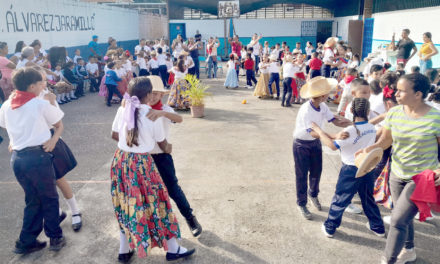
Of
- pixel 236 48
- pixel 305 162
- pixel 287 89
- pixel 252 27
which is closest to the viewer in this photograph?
pixel 305 162

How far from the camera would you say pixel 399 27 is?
14914mm

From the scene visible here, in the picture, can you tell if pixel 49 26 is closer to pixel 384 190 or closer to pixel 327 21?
pixel 384 190

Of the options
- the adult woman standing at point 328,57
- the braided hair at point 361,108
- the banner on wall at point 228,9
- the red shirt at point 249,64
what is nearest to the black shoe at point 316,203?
the braided hair at point 361,108

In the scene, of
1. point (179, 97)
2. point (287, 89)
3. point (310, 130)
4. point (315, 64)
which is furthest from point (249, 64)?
point (310, 130)

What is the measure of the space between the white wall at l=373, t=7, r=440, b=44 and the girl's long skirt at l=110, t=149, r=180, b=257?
11838mm

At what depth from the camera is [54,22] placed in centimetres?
1345

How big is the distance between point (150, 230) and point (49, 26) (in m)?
12.4

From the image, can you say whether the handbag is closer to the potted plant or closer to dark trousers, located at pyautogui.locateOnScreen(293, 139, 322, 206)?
dark trousers, located at pyautogui.locateOnScreen(293, 139, 322, 206)

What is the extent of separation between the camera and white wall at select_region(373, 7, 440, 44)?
1184 centimetres

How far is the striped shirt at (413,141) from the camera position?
2854 millimetres

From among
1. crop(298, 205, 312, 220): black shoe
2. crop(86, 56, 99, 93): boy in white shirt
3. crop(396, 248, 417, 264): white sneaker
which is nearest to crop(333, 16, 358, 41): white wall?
crop(86, 56, 99, 93): boy in white shirt

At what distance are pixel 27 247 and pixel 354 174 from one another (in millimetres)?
3431

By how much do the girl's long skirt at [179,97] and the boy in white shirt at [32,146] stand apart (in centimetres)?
613

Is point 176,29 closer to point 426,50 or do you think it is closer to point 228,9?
point 228,9
